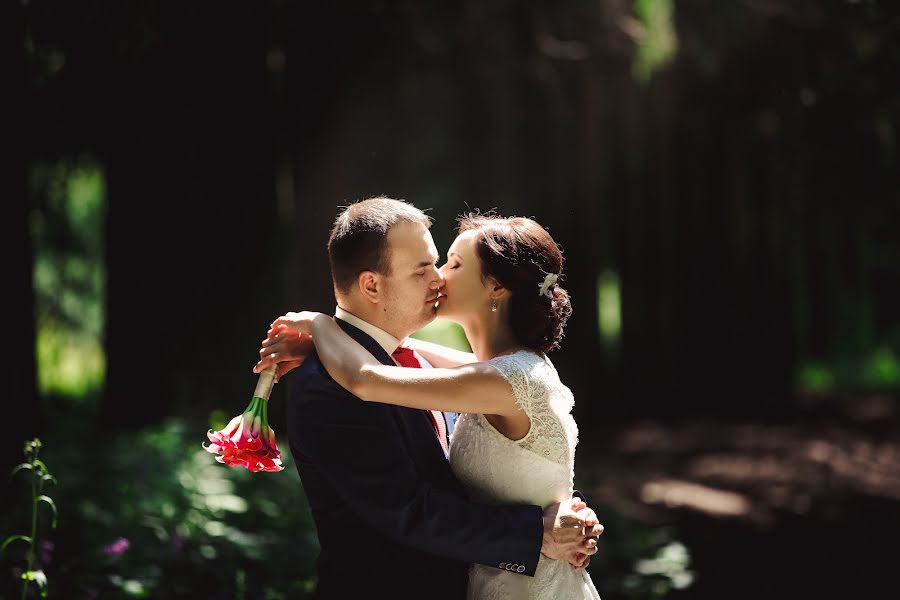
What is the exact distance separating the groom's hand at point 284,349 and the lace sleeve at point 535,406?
0.55 m

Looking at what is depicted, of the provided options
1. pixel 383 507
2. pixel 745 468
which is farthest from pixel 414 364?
pixel 745 468

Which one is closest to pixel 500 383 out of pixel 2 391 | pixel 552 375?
pixel 552 375

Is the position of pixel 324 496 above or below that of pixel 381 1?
below

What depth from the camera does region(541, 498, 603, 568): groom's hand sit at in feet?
8.54

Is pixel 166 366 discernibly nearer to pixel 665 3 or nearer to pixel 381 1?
pixel 381 1

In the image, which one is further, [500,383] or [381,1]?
[381,1]

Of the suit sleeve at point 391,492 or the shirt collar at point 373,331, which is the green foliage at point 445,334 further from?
the suit sleeve at point 391,492

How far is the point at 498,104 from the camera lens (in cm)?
916

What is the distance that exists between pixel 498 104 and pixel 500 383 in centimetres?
687

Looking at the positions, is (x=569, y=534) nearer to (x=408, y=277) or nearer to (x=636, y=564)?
(x=408, y=277)

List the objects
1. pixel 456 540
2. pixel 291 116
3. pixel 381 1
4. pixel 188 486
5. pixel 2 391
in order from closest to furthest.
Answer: pixel 456 540
pixel 2 391
pixel 188 486
pixel 381 1
pixel 291 116

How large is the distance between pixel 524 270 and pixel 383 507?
775 mm

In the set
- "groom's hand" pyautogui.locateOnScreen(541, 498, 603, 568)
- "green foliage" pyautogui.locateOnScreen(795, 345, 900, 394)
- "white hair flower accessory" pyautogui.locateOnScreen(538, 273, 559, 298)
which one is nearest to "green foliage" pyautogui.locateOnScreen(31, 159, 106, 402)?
"white hair flower accessory" pyautogui.locateOnScreen(538, 273, 559, 298)

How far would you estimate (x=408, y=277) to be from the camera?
270 centimetres
